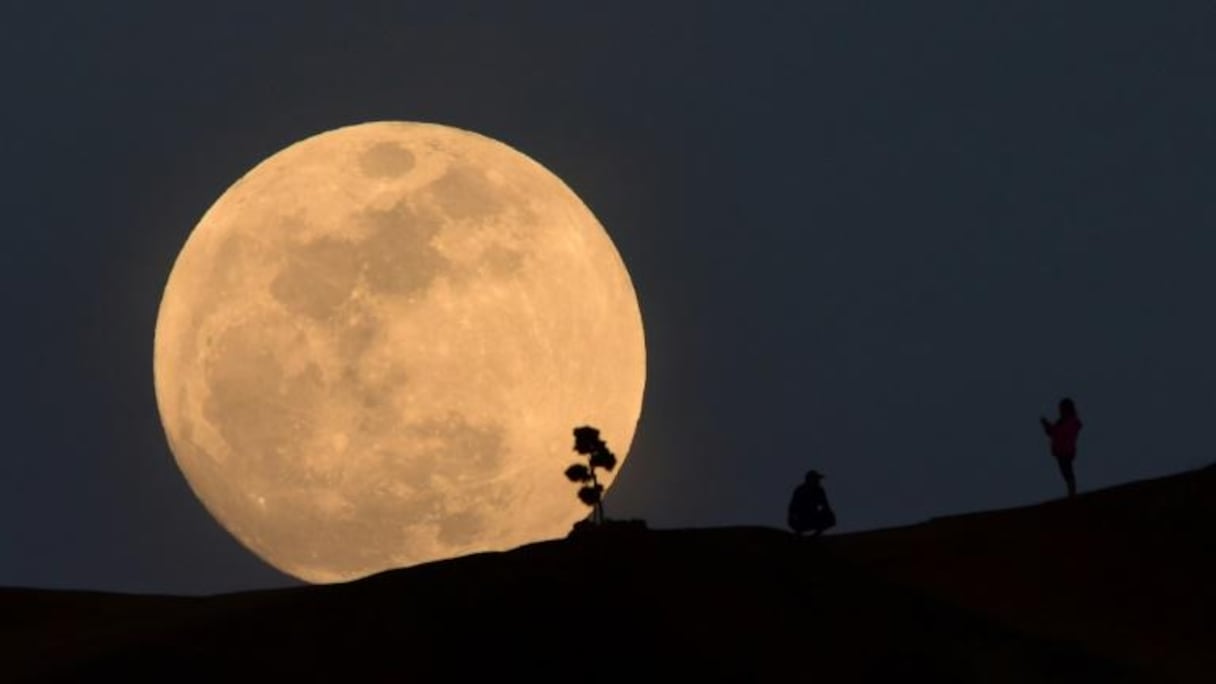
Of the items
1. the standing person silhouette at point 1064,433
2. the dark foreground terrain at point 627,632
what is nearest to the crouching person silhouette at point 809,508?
the dark foreground terrain at point 627,632

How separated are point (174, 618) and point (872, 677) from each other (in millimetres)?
8416

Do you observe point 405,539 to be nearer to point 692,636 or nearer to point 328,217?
point 328,217

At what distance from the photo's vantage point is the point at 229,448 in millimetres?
30844

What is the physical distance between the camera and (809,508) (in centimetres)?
2556

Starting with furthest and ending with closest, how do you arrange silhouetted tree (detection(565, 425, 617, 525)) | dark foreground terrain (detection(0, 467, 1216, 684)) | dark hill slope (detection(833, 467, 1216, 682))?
1. dark hill slope (detection(833, 467, 1216, 682))
2. silhouetted tree (detection(565, 425, 617, 525))
3. dark foreground terrain (detection(0, 467, 1216, 684))

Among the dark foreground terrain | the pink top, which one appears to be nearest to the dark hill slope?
the dark foreground terrain

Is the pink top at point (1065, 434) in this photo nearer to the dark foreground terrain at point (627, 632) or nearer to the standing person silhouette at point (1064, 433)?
the standing person silhouette at point (1064, 433)

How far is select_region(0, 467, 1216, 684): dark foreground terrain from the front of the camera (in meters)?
20.1

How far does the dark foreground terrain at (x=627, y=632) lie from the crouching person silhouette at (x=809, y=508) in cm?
169

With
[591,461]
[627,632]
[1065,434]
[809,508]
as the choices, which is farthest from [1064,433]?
[627,632]

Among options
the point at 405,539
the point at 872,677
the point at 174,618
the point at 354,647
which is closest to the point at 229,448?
the point at 405,539

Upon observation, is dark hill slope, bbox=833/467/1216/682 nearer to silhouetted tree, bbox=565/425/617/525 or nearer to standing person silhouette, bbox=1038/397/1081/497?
standing person silhouette, bbox=1038/397/1081/497

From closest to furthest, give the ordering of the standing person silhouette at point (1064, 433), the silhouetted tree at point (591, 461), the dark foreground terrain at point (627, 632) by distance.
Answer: the dark foreground terrain at point (627, 632) < the silhouetted tree at point (591, 461) < the standing person silhouette at point (1064, 433)

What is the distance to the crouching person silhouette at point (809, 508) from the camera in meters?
25.5
